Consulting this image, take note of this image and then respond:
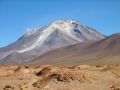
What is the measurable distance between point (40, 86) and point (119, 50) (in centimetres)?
16990

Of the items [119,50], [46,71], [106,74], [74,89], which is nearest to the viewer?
[74,89]

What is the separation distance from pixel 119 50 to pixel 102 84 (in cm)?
17011

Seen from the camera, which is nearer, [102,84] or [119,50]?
[102,84]

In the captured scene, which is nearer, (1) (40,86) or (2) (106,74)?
(1) (40,86)

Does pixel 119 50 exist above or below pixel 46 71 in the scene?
above

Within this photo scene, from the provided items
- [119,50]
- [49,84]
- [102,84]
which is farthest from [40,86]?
[119,50]

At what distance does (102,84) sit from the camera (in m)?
26.5

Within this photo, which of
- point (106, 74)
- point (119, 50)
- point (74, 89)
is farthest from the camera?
point (119, 50)

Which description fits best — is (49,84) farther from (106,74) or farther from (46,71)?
(46,71)

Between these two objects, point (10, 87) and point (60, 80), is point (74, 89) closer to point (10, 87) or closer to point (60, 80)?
point (60, 80)

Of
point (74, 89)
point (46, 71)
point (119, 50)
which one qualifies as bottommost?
point (74, 89)

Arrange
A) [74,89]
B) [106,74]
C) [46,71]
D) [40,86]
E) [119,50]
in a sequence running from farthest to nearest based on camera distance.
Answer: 1. [119,50]
2. [46,71]
3. [106,74]
4. [40,86]
5. [74,89]

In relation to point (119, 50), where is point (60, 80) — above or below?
below

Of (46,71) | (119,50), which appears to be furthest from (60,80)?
(119,50)
